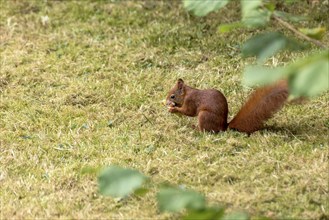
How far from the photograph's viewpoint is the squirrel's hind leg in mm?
3977

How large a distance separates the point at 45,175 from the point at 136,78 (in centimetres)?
147

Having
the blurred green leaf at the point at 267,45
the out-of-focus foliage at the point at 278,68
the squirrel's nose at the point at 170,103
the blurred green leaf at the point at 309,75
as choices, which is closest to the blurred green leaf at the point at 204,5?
the out-of-focus foliage at the point at 278,68

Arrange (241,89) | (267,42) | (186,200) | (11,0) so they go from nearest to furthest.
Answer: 1. (186,200)
2. (267,42)
3. (241,89)
4. (11,0)

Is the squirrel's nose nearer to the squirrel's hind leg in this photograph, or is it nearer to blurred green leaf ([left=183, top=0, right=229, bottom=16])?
the squirrel's hind leg

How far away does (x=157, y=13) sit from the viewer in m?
6.08

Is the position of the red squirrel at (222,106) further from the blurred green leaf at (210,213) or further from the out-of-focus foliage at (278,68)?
the blurred green leaf at (210,213)

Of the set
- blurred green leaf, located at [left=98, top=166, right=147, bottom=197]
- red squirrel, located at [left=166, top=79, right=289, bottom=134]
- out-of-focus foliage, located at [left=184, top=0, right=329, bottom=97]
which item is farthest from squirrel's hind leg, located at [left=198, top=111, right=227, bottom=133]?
blurred green leaf, located at [left=98, top=166, right=147, bottom=197]

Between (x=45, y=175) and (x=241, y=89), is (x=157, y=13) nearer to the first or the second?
(x=241, y=89)

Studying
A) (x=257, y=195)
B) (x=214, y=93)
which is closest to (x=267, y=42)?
(x=257, y=195)

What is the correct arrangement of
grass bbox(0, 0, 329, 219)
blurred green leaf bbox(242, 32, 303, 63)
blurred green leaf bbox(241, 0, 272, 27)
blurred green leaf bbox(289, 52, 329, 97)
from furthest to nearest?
grass bbox(0, 0, 329, 219) < blurred green leaf bbox(241, 0, 272, 27) < blurred green leaf bbox(242, 32, 303, 63) < blurred green leaf bbox(289, 52, 329, 97)

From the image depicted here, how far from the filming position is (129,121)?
4.39m

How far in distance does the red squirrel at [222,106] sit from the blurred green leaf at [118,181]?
172 cm

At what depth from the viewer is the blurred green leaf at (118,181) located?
6.73ft

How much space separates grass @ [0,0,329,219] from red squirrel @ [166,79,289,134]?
8 centimetres
